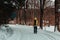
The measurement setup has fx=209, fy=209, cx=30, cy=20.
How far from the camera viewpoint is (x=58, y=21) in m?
25.0

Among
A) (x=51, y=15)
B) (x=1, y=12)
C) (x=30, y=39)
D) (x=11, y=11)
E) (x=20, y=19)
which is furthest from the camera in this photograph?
(x=51, y=15)

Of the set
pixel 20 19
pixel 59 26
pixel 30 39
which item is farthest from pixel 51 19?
pixel 30 39

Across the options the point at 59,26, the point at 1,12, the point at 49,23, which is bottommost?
the point at 49,23

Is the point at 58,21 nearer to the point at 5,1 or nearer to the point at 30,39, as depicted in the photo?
the point at 5,1

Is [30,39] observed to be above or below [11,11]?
below

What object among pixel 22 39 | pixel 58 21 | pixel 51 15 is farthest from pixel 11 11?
pixel 51 15

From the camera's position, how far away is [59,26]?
25047 mm

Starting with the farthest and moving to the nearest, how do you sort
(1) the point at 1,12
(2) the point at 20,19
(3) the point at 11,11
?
(2) the point at 20,19 → (3) the point at 11,11 → (1) the point at 1,12

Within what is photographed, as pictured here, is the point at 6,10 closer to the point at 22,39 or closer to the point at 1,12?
the point at 1,12

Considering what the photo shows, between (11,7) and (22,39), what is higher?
(11,7)

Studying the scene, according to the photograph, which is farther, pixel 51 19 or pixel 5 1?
pixel 51 19

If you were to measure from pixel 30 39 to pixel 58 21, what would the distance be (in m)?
11.1

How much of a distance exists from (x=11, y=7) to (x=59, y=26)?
619 cm

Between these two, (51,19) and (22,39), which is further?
(51,19)
